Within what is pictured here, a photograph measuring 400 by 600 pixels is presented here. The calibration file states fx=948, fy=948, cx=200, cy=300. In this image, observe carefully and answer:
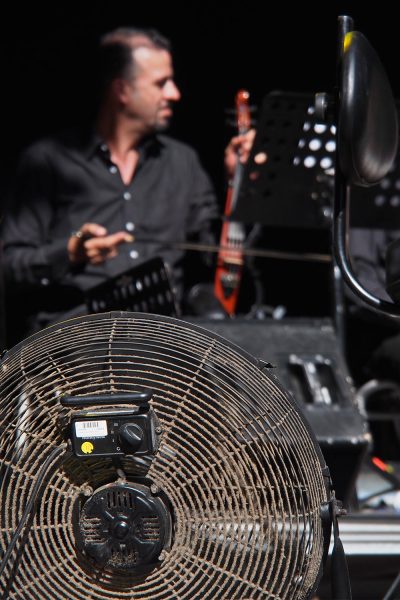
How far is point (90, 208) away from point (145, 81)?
53 cm

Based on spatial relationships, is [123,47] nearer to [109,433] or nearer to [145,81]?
[145,81]

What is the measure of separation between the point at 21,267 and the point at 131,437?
1694mm

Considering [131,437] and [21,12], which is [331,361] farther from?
[21,12]

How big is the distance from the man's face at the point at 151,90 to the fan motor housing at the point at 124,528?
2189mm

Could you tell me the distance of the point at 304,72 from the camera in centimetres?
412

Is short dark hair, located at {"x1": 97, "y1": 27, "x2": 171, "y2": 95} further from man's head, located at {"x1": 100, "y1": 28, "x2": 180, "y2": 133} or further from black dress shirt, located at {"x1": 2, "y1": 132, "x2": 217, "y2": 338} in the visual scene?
black dress shirt, located at {"x1": 2, "y1": 132, "x2": 217, "y2": 338}

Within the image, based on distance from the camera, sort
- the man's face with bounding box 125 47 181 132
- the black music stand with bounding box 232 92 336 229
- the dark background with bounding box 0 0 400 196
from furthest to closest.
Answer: the dark background with bounding box 0 0 400 196 → the man's face with bounding box 125 47 181 132 → the black music stand with bounding box 232 92 336 229

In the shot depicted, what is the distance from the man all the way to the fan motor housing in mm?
1551

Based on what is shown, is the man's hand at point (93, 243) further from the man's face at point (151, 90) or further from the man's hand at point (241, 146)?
the man's face at point (151, 90)

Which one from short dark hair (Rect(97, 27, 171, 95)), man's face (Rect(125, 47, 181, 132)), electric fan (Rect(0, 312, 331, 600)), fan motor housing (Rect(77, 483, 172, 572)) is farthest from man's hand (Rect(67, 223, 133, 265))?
fan motor housing (Rect(77, 483, 172, 572))

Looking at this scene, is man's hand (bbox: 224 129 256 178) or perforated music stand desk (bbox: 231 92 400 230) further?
man's hand (bbox: 224 129 256 178)

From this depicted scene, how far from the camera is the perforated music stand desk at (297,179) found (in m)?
2.50

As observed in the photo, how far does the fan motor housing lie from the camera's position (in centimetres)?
137

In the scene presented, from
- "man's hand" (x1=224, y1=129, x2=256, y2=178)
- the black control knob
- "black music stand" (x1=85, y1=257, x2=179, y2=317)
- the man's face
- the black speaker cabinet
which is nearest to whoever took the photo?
the black control knob
